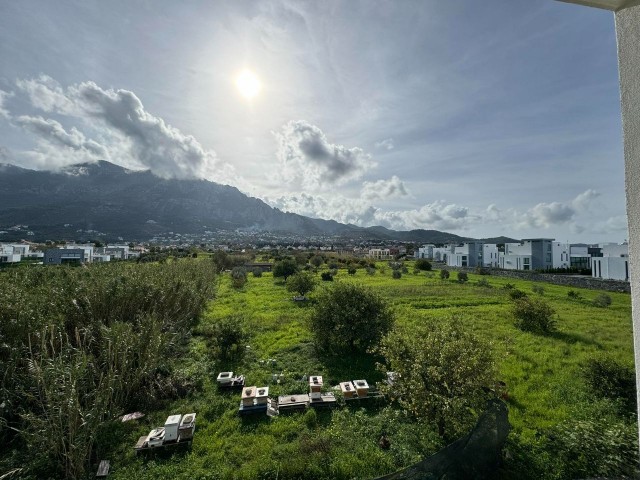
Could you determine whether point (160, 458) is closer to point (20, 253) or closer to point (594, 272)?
point (594, 272)

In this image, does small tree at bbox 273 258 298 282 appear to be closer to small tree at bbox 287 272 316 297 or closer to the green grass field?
small tree at bbox 287 272 316 297

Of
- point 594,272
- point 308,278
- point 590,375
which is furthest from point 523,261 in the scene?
point 590,375

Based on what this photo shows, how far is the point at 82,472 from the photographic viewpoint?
6312mm

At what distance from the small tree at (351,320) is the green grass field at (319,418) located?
0.79 m

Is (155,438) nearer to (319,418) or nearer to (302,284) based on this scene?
(319,418)

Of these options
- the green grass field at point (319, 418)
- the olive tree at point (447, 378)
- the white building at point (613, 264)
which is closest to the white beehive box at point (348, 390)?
the green grass field at point (319, 418)

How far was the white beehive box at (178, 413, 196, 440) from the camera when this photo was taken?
25.3 ft

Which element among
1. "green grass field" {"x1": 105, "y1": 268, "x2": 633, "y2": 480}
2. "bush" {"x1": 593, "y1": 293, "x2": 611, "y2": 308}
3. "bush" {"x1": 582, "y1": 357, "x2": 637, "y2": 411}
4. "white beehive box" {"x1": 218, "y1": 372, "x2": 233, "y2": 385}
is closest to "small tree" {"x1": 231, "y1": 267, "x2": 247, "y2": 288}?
"green grass field" {"x1": 105, "y1": 268, "x2": 633, "y2": 480}

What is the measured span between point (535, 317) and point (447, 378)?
13.7 metres

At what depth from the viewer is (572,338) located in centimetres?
1587

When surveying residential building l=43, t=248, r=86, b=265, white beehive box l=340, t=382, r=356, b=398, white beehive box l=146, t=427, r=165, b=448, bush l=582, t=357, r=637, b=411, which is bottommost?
white beehive box l=146, t=427, r=165, b=448

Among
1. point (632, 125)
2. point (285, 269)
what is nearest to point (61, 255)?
point (285, 269)

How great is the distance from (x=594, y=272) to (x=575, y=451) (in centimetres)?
5100

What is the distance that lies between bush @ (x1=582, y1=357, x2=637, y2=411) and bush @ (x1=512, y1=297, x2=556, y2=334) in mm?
7806
